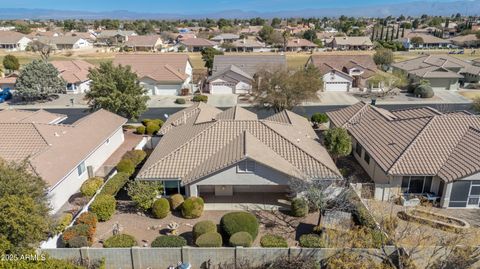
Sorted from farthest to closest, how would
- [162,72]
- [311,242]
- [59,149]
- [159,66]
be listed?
[159,66], [162,72], [59,149], [311,242]

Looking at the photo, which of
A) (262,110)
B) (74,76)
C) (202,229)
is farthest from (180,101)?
(202,229)

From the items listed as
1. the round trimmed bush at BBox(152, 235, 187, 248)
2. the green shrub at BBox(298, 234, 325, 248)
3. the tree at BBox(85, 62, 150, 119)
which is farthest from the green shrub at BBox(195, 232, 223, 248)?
the tree at BBox(85, 62, 150, 119)

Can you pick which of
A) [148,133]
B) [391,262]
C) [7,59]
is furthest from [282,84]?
[7,59]

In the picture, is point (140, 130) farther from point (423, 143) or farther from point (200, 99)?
point (423, 143)

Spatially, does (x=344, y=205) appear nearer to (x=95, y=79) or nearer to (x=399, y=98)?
(x=95, y=79)

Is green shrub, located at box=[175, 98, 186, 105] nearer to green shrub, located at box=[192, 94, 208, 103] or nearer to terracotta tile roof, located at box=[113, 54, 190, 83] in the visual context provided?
green shrub, located at box=[192, 94, 208, 103]

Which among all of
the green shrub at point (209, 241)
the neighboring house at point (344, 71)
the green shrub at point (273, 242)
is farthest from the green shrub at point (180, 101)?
the green shrub at point (273, 242)
